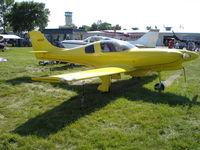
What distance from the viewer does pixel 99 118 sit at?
4.82 metres

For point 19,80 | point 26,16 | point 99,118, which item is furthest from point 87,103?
point 26,16

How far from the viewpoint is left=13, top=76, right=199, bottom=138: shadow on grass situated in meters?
4.36

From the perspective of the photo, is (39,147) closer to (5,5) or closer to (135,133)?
(135,133)

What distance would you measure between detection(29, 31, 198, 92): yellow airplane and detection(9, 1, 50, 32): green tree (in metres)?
50.0

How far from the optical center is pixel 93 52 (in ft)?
26.9

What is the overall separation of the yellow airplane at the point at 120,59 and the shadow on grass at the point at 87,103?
49cm


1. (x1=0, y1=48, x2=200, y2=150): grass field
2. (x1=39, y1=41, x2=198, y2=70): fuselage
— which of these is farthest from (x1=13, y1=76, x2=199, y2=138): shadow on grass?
(x1=39, y1=41, x2=198, y2=70): fuselage

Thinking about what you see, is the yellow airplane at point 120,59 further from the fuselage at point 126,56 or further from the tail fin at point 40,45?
the tail fin at point 40,45

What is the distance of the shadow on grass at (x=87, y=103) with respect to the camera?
4355mm

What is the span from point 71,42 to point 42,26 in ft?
150

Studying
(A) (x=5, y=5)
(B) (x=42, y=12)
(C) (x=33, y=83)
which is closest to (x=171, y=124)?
(C) (x=33, y=83)

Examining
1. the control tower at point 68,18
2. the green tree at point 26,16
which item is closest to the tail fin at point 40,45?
the green tree at point 26,16

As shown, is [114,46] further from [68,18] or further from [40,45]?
[68,18]

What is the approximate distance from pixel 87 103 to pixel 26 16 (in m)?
54.6
